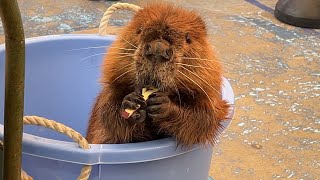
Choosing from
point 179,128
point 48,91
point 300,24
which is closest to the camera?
point 179,128

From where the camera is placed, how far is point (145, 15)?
3.44ft

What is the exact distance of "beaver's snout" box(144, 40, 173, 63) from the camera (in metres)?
0.92

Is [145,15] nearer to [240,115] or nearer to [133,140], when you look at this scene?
[133,140]

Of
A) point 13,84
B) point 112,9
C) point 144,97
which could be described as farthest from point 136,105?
point 112,9

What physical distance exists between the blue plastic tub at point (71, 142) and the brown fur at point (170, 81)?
0.14 feet

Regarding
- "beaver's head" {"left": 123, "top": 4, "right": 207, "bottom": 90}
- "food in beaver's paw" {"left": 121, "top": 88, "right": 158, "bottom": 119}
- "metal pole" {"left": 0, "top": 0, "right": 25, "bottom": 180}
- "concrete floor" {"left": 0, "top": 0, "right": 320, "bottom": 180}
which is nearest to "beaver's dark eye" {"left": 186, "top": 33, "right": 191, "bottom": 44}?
"beaver's head" {"left": 123, "top": 4, "right": 207, "bottom": 90}

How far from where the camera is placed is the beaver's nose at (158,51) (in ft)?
3.02

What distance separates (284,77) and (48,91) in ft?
3.98

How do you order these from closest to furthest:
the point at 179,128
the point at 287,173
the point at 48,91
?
the point at 179,128 < the point at 48,91 < the point at 287,173

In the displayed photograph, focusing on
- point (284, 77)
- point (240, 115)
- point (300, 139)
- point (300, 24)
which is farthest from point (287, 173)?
point (300, 24)

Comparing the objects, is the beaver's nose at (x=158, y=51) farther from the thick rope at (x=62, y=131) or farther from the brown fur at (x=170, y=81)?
the thick rope at (x=62, y=131)

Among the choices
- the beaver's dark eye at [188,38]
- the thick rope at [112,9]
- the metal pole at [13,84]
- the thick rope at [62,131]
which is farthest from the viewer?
the thick rope at [112,9]

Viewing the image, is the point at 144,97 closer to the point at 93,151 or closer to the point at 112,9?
the point at 93,151

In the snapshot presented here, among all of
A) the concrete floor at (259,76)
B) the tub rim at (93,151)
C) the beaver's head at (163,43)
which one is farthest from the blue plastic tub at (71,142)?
the concrete floor at (259,76)
